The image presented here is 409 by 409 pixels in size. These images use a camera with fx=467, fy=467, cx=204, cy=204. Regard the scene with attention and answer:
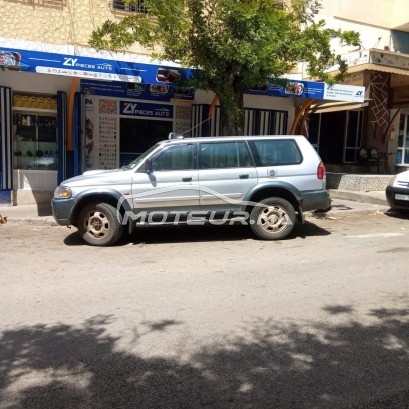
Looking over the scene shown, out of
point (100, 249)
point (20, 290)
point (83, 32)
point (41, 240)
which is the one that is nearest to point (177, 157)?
point (100, 249)

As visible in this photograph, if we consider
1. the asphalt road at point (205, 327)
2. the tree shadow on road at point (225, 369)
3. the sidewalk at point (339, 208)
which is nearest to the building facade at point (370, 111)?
the sidewalk at point (339, 208)

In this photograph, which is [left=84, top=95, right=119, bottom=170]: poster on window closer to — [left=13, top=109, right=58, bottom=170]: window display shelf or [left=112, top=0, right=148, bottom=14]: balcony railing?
[left=13, top=109, right=58, bottom=170]: window display shelf

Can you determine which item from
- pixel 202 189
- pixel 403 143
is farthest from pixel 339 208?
pixel 403 143

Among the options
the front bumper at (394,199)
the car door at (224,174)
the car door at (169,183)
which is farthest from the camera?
the front bumper at (394,199)

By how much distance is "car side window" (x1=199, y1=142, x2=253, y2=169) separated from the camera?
8.09 meters

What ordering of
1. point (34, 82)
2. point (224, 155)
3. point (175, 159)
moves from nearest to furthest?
point (175, 159), point (224, 155), point (34, 82)

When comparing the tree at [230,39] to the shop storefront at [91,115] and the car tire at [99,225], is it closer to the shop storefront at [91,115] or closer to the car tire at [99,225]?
the shop storefront at [91,115]

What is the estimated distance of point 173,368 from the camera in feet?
11.7

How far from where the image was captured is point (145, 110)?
1327cm

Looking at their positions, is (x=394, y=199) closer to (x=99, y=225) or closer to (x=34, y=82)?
(x=99, y=225)

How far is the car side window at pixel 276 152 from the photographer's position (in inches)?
324

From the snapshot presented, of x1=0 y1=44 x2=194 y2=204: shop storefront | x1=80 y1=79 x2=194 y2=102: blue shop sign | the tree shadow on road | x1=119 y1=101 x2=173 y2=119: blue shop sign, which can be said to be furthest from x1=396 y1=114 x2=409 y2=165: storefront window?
the tree shadow on road

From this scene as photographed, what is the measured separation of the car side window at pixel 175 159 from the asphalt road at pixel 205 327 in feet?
4.55

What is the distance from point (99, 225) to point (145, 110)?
6140 millimetres
